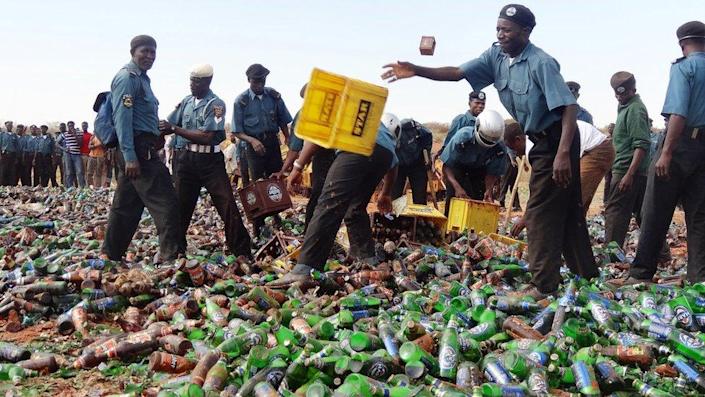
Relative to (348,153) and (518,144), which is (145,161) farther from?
(518,144)

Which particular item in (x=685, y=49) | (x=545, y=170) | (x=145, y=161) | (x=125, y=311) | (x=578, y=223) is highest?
(x=685, y=49)

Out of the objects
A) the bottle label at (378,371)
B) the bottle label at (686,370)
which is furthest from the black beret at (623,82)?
the bottle label at (378,371)

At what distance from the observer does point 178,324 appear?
4.84 metres

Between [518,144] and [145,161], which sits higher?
[518,144]

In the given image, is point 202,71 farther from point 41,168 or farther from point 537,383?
point 41,168

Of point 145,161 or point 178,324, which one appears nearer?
point 178,324

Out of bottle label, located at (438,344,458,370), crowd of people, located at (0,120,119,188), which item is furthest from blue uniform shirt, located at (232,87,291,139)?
crowd of people, located at (0,120,119,188)

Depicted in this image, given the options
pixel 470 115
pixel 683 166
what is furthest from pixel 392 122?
pixel 683 166

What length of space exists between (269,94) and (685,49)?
584 centimetres

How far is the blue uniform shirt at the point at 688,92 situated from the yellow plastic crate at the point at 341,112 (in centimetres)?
255

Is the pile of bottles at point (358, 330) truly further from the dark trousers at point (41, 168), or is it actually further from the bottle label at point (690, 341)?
the dark trousers at point (41, 168)

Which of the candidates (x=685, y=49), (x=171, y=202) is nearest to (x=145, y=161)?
(x=171, y=202)

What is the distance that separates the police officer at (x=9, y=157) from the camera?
22.3m

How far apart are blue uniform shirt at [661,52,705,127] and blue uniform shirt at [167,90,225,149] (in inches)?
180
